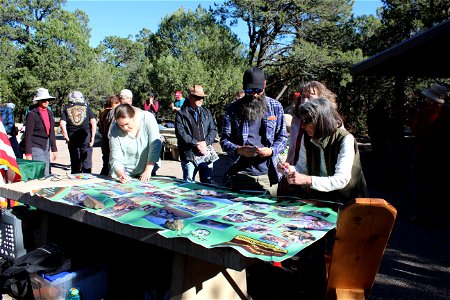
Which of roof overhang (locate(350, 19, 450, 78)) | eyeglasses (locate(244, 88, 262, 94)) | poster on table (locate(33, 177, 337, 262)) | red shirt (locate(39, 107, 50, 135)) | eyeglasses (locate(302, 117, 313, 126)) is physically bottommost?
poster on table (locate(33, 177, 337, 262))

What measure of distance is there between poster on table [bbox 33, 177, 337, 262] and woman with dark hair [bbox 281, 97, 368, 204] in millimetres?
188

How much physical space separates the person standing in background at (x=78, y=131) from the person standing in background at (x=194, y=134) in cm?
221

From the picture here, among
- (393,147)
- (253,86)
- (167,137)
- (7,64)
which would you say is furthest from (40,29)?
(253,86)

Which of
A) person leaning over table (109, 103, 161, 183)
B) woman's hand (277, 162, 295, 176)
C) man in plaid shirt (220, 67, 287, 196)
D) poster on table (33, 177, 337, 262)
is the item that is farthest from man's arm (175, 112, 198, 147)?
woman's hand (277, 162, 295, 176)

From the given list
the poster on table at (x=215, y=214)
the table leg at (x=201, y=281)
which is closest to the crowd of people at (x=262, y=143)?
the poster on table at (x=215, y=214)

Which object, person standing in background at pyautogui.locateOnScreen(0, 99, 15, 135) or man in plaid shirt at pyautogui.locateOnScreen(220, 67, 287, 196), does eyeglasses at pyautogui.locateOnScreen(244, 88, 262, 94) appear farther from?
person standing in background at pyautogui.locateOnScreen(0, 99, 15, 135)

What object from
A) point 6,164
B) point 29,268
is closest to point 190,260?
point 29,268

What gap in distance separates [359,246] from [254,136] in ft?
5.90

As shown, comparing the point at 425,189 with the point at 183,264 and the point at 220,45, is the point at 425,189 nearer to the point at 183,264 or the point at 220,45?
the point at 183,264

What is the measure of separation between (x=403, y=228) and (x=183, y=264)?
3527 mm

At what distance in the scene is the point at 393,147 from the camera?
34.3 feet

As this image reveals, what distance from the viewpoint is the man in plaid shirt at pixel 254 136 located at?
3311mm

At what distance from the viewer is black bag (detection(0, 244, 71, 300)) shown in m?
2.85

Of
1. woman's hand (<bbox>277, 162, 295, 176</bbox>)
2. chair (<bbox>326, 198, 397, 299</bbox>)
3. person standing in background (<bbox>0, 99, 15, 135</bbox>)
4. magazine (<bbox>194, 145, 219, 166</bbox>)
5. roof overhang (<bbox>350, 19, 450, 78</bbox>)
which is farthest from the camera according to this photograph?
person standing in background (<bbox>0, 99, 15, 135</bbox>)
